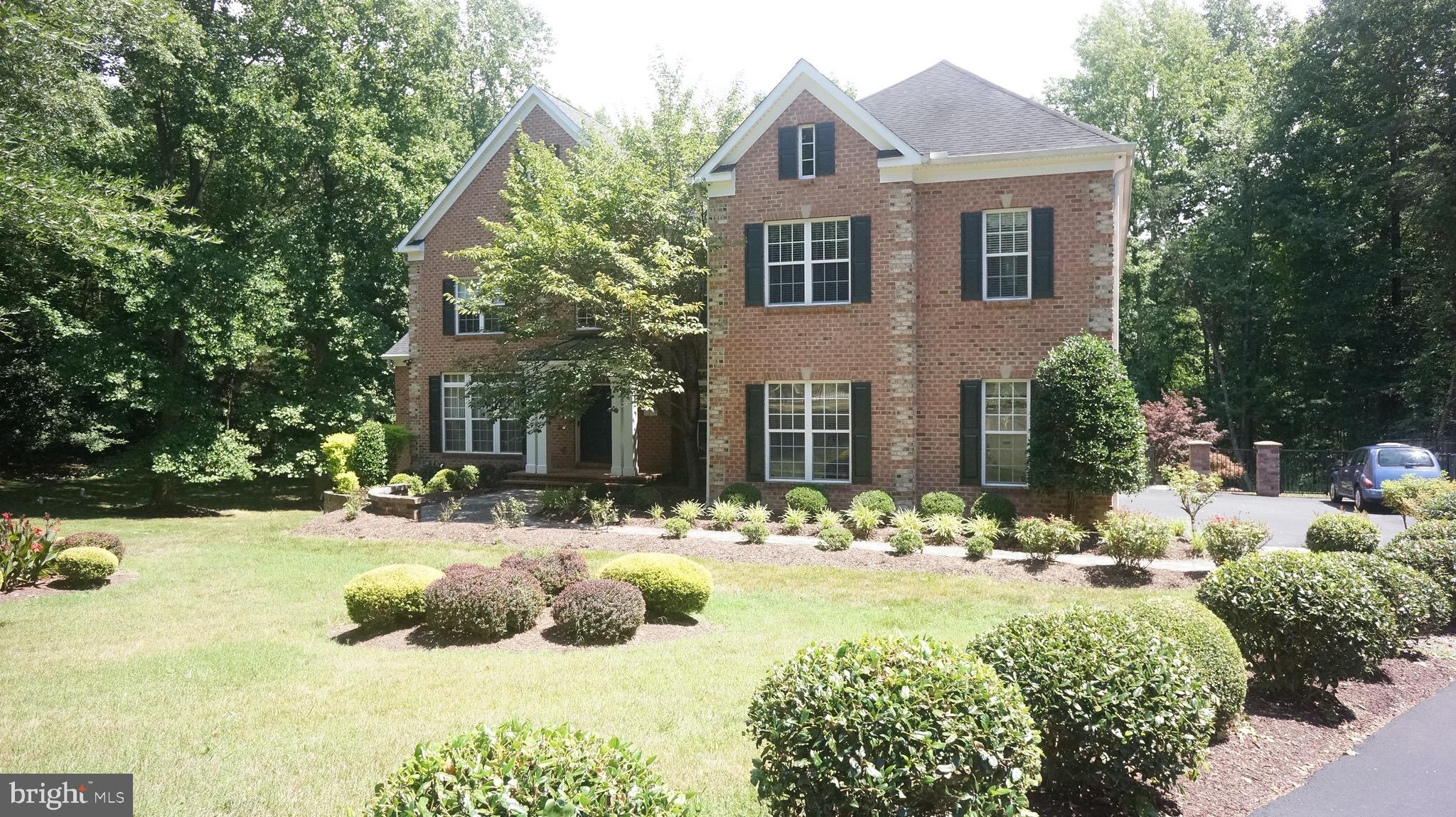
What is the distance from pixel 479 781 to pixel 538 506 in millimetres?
14843

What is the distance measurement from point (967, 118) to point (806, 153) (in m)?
3.72

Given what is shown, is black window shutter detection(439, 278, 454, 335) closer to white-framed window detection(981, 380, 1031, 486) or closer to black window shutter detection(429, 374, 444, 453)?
black window shutter detection(429, 374, 444, 453)

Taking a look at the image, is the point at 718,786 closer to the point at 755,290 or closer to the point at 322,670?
the point at 322,670

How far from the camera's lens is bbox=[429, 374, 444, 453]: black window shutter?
2281 cm

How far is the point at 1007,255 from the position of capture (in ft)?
52.2

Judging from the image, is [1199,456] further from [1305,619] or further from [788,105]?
[1305,619]

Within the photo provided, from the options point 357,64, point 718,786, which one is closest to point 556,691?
point 718,786

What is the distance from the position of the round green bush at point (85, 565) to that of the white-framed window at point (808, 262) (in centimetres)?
1208

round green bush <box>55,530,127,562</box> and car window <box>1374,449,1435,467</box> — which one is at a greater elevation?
car window <box>1374,449,1435,467</box>

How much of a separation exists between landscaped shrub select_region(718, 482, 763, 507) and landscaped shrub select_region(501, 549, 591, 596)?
6184 mm

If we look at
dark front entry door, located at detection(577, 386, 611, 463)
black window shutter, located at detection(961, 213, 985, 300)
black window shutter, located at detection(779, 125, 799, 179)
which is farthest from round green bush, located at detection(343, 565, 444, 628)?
dark front entry door, located at detection(577, 386, 611, 463)

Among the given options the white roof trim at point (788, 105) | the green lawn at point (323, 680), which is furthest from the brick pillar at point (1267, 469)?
the green lawn at point (323, 680)

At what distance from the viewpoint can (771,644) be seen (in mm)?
8320

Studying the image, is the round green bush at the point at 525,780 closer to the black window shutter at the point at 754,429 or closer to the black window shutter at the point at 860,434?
the black window shutter at the point at 860,434
